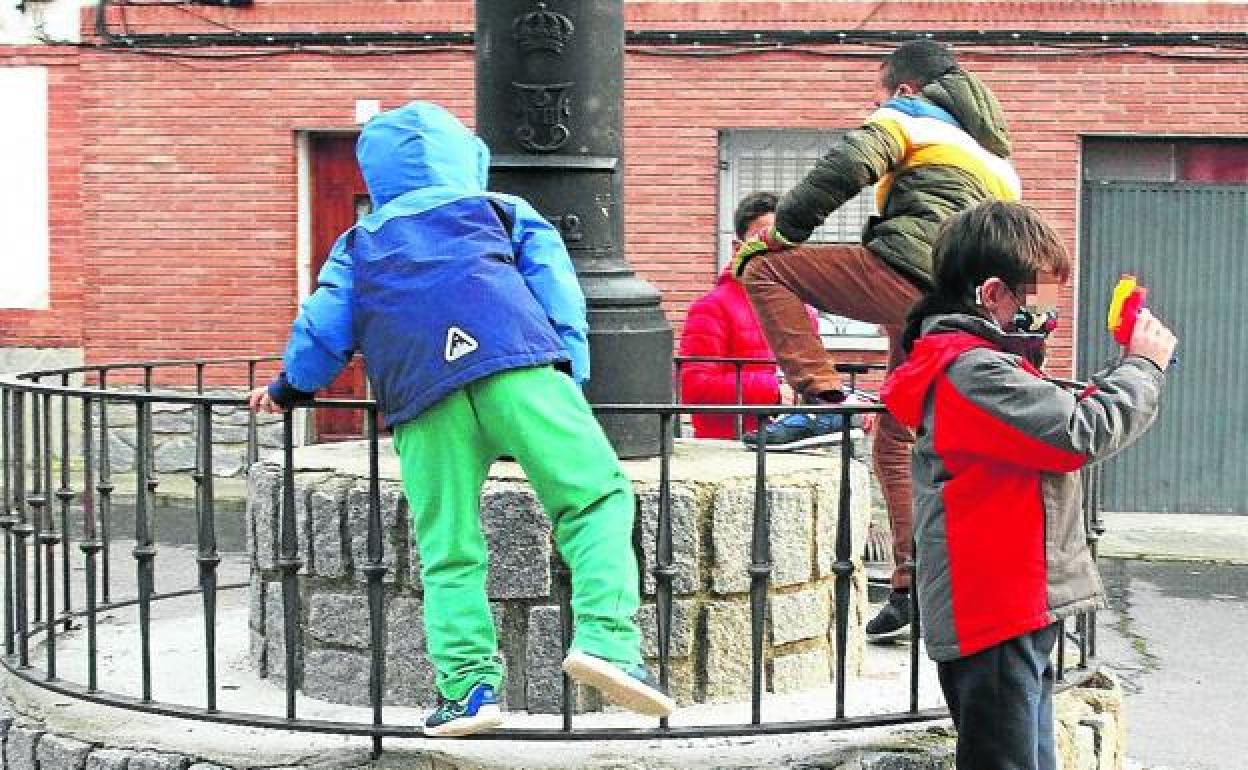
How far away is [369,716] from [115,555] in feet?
23.0

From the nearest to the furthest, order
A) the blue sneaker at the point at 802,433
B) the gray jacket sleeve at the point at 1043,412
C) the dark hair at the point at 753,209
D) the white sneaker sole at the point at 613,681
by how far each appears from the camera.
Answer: the gray jacket sleeve at the point at 1043,412 < the white sneaker sole at the point at 613,681 < the blue sneaker at the point at 802,433 < the dark hair at the point at 753,209

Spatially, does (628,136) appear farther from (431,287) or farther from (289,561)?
(431,287)

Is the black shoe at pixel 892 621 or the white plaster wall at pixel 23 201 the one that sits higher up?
the white plaster wall at pixel 23 201

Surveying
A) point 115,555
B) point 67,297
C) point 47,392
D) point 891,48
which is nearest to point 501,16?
point 47,392

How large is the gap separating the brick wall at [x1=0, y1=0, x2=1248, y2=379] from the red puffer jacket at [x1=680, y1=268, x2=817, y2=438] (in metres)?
6.09

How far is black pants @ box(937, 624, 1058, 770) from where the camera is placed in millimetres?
4418

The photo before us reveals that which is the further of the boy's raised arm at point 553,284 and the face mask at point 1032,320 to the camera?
the boy's raised arm at point 553,284

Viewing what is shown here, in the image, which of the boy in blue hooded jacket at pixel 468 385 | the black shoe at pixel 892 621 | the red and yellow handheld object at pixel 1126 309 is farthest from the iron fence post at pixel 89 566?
the red and yellow handheld object at pixel 1126 309

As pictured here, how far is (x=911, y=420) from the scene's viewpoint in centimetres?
462

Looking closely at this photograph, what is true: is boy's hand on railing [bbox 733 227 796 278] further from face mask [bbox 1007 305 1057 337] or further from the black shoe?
face mask [bbox 1007 305 1057 337]

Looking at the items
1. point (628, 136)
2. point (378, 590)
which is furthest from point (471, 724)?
point (628, 136)

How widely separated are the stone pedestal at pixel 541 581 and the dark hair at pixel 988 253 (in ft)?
3.79

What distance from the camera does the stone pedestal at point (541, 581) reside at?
5.43 m

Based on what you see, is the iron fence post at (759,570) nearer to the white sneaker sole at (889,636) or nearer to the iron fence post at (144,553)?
the white sneaker sole at (889,636)
